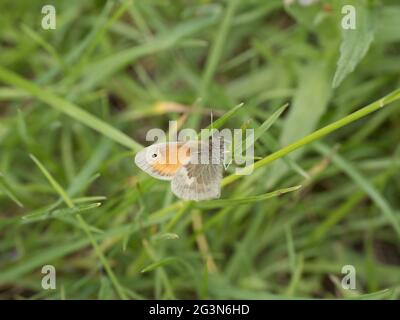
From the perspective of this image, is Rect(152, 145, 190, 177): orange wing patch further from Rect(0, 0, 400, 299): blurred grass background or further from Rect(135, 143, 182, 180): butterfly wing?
Rect(0, 0, 400, 299): blurred grass background

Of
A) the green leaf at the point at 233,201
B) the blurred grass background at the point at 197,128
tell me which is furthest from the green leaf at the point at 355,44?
the green leaf at the point at 233,201

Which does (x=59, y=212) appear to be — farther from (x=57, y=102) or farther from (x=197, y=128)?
(x=197, y=128)

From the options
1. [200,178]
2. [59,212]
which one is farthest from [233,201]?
[59,212]

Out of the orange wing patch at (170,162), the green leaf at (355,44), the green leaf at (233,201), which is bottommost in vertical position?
the green leaf at (233,201)

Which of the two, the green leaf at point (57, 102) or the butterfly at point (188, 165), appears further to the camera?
the green leaf at point (57, 102)

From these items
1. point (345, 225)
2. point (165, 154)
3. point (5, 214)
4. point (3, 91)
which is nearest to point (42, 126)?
point (3, 91)

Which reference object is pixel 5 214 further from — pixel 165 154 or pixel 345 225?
pixel 345 225

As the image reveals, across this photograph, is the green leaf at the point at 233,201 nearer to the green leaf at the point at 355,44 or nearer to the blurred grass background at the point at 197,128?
the blurred grass background at the point at 197,128
